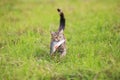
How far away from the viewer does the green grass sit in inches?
190

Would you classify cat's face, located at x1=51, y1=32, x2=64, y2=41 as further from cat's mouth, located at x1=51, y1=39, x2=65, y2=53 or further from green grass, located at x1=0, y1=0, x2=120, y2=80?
green grass, located at x1=0, y1=0, x2=120, y2=80

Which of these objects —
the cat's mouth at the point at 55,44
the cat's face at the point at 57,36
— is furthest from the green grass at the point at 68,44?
the cat's face at the point at 57,36

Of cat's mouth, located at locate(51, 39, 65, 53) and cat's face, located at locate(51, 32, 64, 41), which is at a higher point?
cat's face, located at locate(51, 32, 64, 41)

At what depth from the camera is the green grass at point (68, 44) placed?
190 inches

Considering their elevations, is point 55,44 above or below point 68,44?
Result: above

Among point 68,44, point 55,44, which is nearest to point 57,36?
point 55,44

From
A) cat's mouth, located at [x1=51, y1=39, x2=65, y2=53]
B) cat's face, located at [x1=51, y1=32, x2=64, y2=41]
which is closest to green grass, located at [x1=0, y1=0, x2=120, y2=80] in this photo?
cat's mouth, located at [x1=51, y1=39, x2=65, y2=53]

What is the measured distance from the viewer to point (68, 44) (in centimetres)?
641

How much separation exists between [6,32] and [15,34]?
28 cm

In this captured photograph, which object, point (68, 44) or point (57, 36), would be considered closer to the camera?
point (57, 36)

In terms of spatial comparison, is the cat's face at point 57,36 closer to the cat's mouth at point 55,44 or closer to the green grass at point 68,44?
the cat's mouth at point 55,44

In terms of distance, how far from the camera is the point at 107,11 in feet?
30.8

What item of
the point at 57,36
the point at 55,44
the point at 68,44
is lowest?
the point at 68,44

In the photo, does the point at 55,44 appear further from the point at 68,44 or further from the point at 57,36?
the point at 68,44
